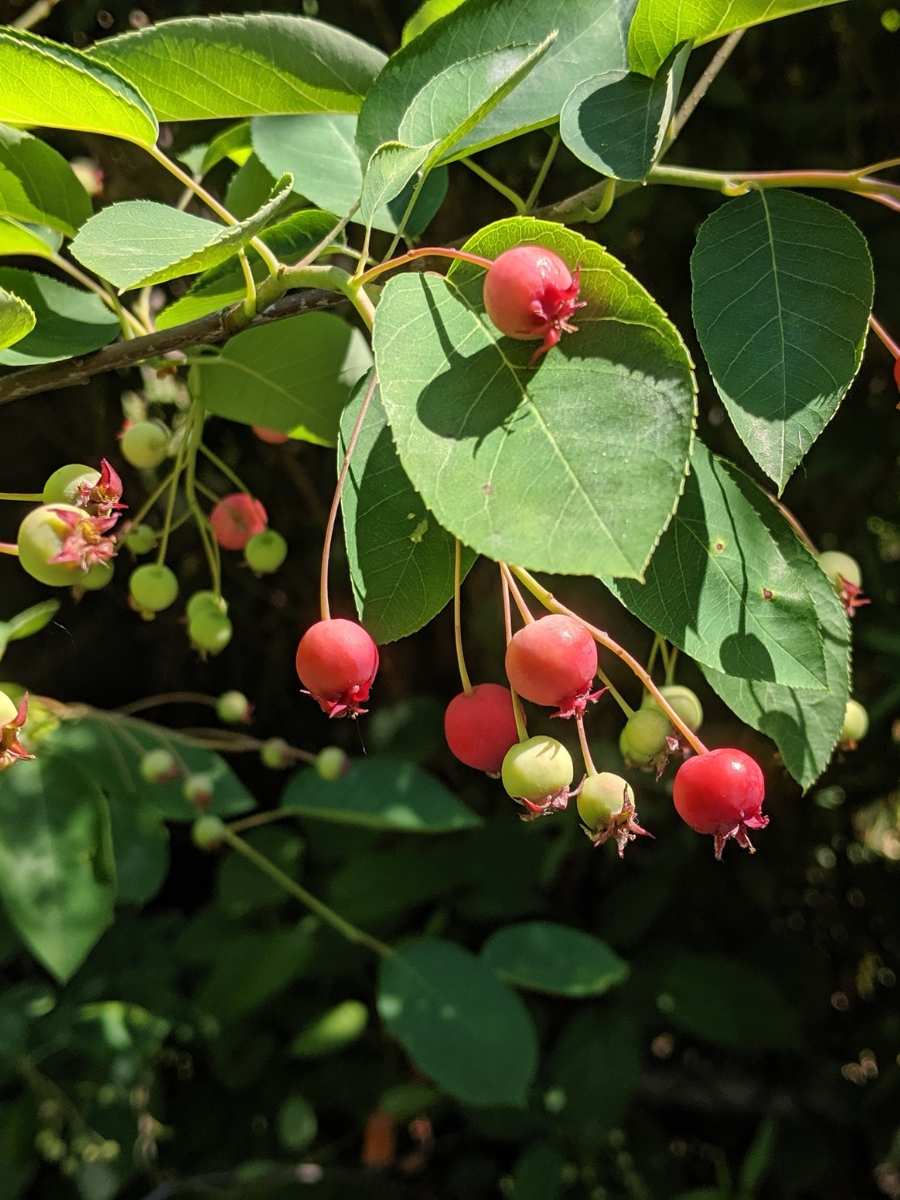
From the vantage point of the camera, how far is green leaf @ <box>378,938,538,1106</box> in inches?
52.2

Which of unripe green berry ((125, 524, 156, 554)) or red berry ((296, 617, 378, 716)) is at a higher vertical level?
red berry ((296, 617, 378, 716))

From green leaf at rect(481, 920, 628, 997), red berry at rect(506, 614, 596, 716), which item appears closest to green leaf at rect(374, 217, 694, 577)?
red berry at rect(506, 614, 596, 716)

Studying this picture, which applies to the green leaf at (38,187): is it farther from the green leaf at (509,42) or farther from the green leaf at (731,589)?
the green leaf at (731,589)

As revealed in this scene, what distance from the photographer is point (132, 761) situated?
1398 mm

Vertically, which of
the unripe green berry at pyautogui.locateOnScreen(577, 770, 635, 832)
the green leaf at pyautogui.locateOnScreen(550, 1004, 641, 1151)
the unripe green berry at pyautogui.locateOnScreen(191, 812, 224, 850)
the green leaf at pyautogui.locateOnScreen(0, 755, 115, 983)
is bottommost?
the green leaf at pyautogui.locateOnScreen(550, 1004, 641, 1151)

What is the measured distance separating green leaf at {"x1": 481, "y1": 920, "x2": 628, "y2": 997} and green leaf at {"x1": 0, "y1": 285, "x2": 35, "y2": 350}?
1.26 metres

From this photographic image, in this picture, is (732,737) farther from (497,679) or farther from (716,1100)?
(716,1100)

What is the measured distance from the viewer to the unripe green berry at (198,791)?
136 cm

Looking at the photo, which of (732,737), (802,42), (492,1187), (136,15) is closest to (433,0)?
(136,15)

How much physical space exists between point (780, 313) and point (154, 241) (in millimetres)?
452

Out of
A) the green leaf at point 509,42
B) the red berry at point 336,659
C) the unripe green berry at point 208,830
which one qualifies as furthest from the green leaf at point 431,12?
the unripe green berry at point 208,830

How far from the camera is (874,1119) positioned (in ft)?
6.49

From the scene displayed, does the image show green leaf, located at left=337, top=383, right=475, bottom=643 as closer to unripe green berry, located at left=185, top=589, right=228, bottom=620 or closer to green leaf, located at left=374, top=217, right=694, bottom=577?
green leaf, located at left=374, top=217, right=694, bottom=577

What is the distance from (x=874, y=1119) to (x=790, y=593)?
1778 millimetres
